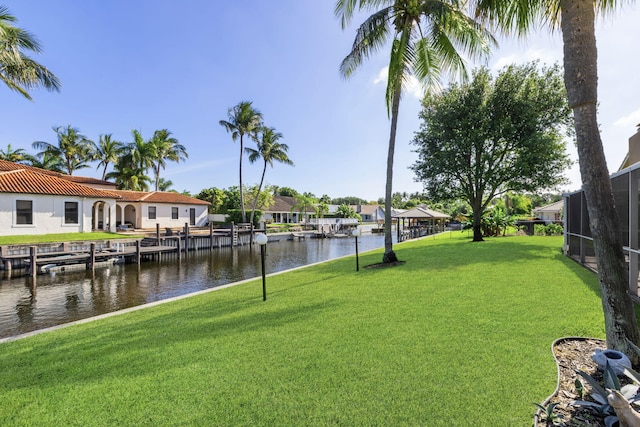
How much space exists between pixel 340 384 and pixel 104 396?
2380mm

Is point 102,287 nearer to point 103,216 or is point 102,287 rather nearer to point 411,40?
point 411,40

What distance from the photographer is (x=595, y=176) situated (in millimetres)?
2875

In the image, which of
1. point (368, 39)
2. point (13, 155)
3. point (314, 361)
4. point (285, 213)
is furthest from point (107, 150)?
point (314, 361)

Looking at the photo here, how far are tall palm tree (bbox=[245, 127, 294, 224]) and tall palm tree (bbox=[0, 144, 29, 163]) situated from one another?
2946 cm

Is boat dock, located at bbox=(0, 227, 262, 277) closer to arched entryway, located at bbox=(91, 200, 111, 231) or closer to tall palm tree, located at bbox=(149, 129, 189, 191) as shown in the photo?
arched entryway, located at bbox=(91, 200, 111, 231)

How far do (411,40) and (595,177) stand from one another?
9027 millimetres

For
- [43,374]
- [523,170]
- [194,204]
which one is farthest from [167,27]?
[194,204]

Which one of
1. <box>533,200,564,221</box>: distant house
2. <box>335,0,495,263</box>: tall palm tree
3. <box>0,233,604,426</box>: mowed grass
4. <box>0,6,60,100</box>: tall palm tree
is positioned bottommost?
<box>0,233,604,426</box>: mowed grass

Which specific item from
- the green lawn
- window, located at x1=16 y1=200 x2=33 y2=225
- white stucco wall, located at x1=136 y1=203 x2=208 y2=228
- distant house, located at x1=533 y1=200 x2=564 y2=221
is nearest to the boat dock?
the green lawn

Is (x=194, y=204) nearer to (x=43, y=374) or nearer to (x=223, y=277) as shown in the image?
(x=223, y=277)

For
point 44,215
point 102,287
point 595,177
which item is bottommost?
point 102,287

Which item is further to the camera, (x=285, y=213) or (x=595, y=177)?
(x=285, y=213)

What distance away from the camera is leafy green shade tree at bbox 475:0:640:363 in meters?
2.82

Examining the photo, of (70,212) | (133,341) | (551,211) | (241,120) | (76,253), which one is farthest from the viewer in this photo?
(551,211)
